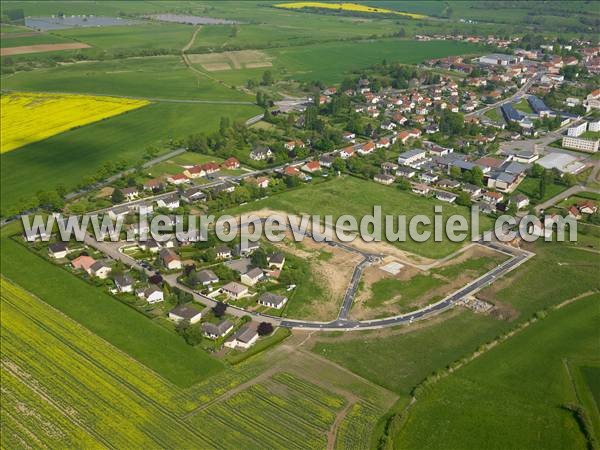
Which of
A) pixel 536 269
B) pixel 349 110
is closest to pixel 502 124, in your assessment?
pixel 349 110

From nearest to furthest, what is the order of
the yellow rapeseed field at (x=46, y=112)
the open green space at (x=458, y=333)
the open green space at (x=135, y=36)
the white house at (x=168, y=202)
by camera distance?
the open green space at (x=458, y=333) → the white house at (x=168, y=202) → the yellow rapeseed field at (x=46, y=112) → the open green space at (x=135, y=36)

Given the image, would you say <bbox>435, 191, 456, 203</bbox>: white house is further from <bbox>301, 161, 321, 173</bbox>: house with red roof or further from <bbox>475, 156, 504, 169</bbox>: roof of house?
<bbox>301, 161, 321, 173</bbox>: house with red roof

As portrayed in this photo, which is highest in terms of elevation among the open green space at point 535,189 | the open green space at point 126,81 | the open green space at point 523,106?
the open green space at point 126,81

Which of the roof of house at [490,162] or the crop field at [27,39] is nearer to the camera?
the roof of house at [490,162]

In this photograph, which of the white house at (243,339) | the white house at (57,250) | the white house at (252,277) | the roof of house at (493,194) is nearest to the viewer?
the white house at (243,339)

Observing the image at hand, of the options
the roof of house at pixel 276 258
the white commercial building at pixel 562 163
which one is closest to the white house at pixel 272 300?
the roof of house at pixel 276 258

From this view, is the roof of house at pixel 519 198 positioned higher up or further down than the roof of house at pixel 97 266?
higher up

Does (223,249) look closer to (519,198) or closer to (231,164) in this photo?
(231,164)

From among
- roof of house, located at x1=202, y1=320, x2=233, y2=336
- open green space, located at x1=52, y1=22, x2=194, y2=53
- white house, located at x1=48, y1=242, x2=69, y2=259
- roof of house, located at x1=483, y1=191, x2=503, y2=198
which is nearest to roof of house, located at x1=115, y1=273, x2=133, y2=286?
white house, located at x1=48, y1=242, x2=69, y2=259

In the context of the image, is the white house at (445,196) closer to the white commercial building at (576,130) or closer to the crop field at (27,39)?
the white commercial building at (576,130)
